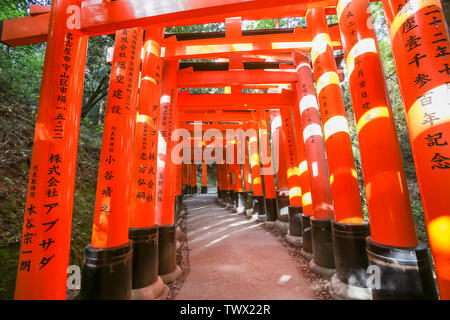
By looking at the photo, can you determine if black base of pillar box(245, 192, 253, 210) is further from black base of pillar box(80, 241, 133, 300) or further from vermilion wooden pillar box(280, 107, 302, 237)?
black base of pillar box(80, 241, 133, 300)

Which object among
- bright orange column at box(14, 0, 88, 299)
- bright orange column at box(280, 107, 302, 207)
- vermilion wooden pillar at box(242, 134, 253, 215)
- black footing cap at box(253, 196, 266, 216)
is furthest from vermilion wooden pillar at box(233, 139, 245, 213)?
bright orange column at box(14, 0, 88, 299)

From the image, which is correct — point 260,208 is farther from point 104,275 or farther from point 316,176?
point 104,275

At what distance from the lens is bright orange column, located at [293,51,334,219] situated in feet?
13.7

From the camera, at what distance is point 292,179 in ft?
21.9

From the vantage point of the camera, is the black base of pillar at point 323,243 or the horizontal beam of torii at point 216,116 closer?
the black base of pillar at point 323,243

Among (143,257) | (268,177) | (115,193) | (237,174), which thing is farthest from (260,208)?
(115,193)

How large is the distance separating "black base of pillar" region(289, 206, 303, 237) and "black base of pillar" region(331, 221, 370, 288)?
9.32 feet

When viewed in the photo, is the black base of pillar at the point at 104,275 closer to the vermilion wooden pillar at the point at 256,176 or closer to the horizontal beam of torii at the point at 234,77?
the horizontal beam of torii at the point at 234,77

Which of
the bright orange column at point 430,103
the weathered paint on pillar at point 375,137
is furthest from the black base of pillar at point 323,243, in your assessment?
the bright orange column at point 430,103

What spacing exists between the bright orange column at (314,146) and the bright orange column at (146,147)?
10.4 ft

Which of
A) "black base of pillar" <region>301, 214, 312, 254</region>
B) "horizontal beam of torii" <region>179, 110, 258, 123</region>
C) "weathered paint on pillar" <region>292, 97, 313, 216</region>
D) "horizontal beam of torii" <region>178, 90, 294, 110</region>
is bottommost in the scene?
"black base of pillar" <region>301, 214, 312, 254</region>

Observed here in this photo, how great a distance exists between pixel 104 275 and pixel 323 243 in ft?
11.8

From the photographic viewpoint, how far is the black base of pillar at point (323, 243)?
12.8ft
